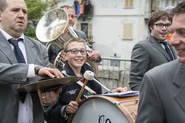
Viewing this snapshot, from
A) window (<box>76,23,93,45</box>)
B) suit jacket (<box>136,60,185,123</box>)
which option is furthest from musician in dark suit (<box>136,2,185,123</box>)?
window (<box>76,23,93,45</box>)

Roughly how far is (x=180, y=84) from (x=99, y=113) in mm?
1530

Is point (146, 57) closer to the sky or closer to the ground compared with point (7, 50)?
closer to the ground

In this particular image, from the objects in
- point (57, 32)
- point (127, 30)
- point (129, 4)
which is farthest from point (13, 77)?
point (129, 4)

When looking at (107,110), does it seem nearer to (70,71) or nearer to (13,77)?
(70,71)

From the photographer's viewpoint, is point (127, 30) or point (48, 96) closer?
point (48, 96)

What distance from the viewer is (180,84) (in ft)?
5.71

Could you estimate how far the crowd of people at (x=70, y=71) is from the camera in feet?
5.70

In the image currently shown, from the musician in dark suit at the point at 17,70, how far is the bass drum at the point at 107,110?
42 cm

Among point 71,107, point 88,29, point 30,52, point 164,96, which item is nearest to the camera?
point 164,96

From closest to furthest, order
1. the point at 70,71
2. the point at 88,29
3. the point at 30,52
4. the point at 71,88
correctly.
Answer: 1. the point at 30,52
2. the point at 71,88
3. the point at 70,71
4. the point at 88,29

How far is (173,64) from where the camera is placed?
1803 mm

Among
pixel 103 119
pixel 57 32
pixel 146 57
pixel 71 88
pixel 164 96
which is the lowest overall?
pixel 103 119

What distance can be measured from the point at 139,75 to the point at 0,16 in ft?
5.25

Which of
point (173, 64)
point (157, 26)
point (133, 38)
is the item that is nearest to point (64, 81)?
point (173, 64)
